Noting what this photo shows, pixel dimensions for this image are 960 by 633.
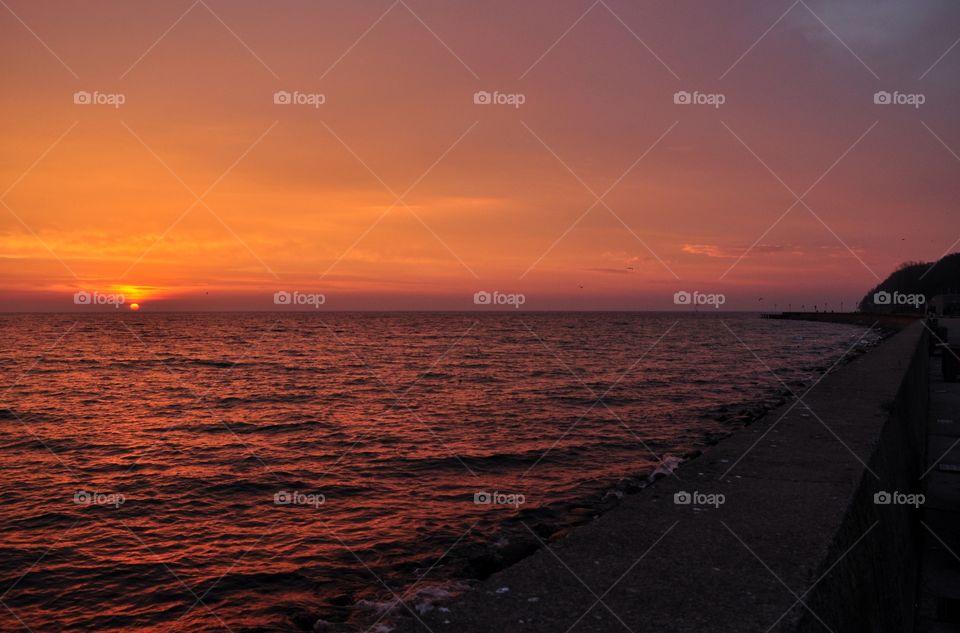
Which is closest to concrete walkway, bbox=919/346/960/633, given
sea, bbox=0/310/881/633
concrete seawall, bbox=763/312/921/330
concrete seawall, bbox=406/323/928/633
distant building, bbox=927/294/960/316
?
concrete seawall, bbox=406/323/928/633

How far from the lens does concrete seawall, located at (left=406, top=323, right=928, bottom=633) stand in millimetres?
3617

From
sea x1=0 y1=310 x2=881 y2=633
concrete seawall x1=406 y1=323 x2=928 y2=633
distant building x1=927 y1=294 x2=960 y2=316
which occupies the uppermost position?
distant building x1=927 y1=294 x2=960 y2=316

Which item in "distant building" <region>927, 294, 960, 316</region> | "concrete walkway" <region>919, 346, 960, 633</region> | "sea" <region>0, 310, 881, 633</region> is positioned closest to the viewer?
"concrete walkway" <region>919, 346, 960, 633</region>

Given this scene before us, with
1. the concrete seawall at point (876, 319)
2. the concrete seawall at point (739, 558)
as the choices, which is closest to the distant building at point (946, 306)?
the concrete seawall at point (876, 319)

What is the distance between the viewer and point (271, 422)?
66.1 feet

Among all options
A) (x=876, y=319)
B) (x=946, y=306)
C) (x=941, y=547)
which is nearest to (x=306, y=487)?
(x=941, y=547)

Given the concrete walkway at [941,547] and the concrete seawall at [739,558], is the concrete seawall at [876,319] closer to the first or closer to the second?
the concrete walkway at [941,547]

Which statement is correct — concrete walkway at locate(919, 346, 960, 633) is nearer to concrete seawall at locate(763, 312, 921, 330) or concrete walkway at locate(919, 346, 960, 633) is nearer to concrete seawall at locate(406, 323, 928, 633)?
concrete seawall at locate(406, 323, 928, 633)

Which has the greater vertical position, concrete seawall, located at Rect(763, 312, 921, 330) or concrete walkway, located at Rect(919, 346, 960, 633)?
concrete seawall, located at Rect(763, 312, 921, 330)

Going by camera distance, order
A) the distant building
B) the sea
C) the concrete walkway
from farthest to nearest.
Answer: the distant building, the sea, the concrete walkway

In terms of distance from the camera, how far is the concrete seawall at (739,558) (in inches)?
142

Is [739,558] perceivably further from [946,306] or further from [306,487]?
[946,306]

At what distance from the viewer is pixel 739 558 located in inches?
172

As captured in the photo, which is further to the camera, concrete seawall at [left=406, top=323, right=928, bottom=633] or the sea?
the sea
